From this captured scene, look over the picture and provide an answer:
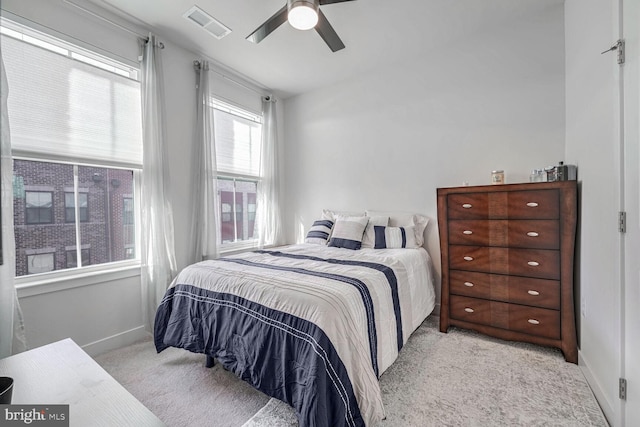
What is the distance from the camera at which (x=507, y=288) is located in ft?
7.61

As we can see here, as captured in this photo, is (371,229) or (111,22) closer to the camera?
(111,22)

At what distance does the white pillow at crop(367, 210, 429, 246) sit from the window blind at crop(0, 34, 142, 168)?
2778 millimetres

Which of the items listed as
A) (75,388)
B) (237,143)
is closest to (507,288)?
(75,388)

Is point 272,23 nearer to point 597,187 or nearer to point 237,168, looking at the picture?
point 237,168

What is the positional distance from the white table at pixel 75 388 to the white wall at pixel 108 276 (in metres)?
1.53

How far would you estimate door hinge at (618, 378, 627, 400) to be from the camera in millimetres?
1351

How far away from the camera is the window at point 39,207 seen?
2082mm

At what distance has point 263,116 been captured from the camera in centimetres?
400

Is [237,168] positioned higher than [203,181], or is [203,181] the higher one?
[237,168]

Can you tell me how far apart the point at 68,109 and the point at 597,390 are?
13.9 ft

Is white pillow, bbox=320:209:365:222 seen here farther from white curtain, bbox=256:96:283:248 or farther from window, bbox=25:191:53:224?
window, bbox=25:191:53:224

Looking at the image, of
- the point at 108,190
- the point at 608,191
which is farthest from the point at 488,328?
the point at 108,190

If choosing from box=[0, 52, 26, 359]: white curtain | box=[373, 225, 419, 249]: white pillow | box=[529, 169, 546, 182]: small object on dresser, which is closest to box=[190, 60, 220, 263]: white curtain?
box=[0, 52, 26, 359]: white curtain

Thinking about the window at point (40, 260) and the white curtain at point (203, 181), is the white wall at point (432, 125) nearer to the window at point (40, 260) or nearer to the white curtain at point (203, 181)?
the white curtain at point (203, 181)
